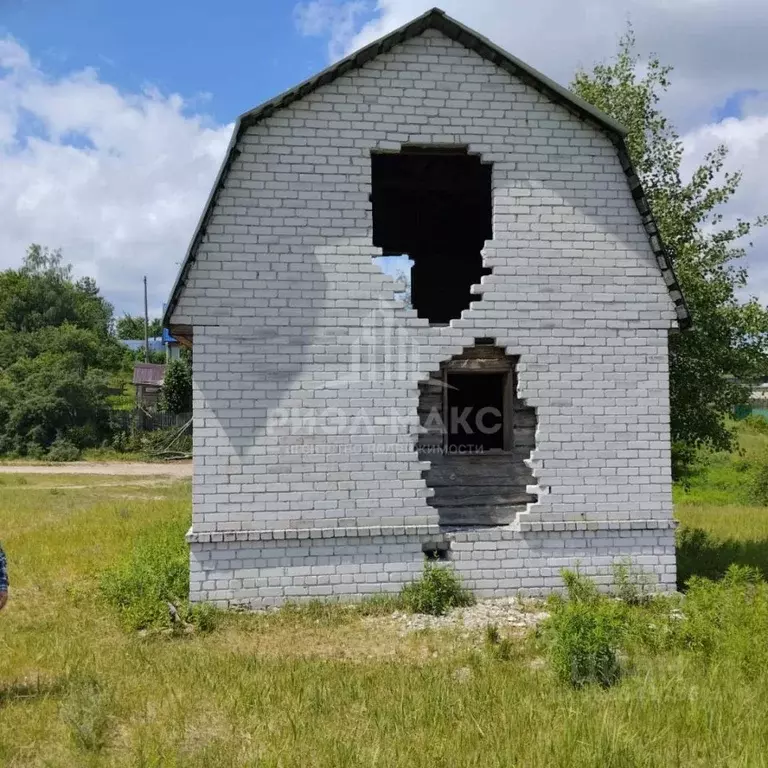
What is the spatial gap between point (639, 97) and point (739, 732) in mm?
10193

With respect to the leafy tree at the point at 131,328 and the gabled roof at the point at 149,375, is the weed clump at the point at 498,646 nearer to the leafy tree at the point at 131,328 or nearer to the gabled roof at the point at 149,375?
the gabled roof at the point at 149,375

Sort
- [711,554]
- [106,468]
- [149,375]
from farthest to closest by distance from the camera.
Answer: [149,375]
[106,468]
[711,554]

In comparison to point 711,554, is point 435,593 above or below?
above

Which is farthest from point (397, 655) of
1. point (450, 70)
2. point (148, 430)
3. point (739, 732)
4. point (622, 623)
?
point (148, 430)

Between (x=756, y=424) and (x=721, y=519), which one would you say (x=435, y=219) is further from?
(x=756, y=424)

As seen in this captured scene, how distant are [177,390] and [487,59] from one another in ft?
94.7

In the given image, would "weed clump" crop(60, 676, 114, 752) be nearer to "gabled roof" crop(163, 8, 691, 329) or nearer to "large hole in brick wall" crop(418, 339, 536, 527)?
"gabled roof" crop(163, 8, 691, 329)

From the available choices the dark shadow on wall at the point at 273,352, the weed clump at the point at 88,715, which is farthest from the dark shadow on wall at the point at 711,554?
the weed clump at the point at 88,715

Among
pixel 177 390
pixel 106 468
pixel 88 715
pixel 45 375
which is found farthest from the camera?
pixel 177 390

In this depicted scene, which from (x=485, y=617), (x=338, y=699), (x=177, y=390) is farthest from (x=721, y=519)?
(x=177, y=390)

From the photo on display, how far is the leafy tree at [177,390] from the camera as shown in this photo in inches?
1353

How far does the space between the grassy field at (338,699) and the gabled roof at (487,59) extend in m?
3.43

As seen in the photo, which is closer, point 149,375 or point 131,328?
point 149,375

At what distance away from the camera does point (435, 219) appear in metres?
11.8
